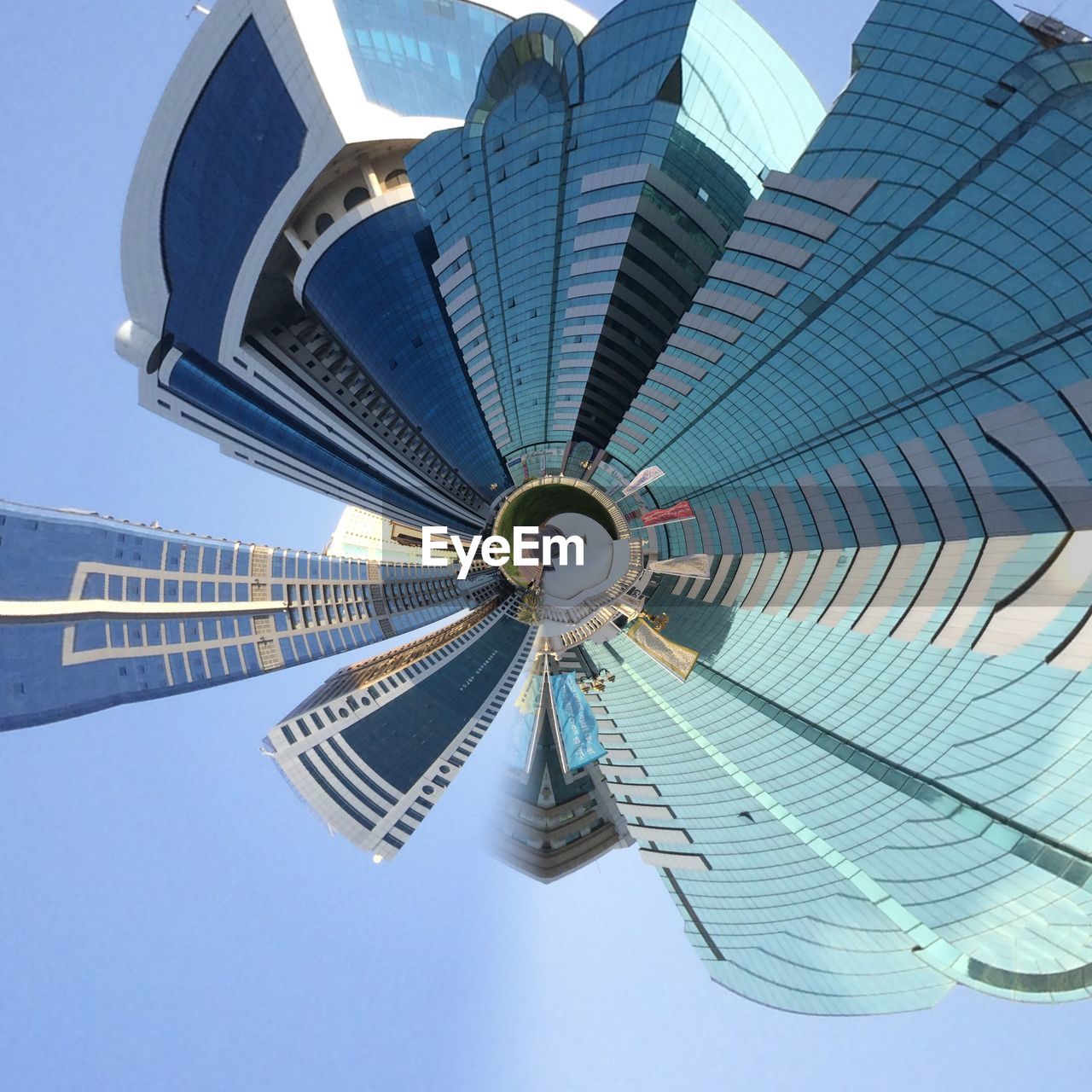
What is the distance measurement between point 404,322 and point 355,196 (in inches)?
347

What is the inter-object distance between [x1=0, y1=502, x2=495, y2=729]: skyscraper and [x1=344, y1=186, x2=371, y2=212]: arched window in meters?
34.1

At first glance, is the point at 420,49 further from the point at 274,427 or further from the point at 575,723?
the point at 575,723

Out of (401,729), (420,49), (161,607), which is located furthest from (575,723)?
(420,49)

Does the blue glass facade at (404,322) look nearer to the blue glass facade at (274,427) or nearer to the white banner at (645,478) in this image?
the blue glass facade at (274,427)

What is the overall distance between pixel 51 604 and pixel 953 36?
6369 cm

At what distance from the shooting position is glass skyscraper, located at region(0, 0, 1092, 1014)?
20.7 metres

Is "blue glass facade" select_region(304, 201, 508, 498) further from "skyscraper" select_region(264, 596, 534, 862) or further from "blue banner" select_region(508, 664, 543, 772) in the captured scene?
"blue banner" select_region(508, 664, 543, 772)

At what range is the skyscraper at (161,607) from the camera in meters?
46.9

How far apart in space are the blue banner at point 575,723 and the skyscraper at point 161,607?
31.6m

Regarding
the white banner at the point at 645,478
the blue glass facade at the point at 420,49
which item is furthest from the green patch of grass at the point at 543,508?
the blue glass facade at the point at 420,49

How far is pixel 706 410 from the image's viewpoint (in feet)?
131

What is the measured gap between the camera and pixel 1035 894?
21.2m

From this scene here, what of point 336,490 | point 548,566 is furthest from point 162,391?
point 548,566

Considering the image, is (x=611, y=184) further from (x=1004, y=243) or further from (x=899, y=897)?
(x=899, y=897)
